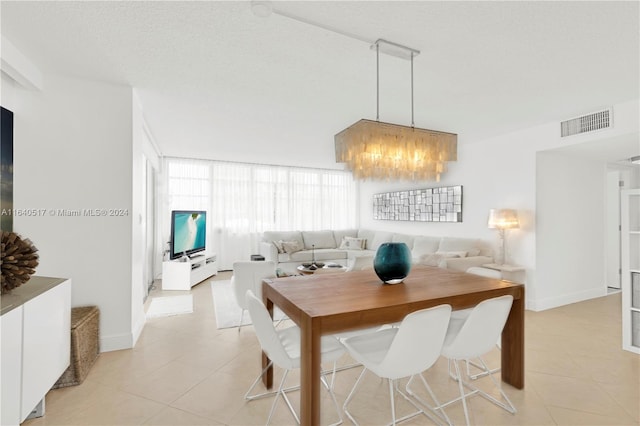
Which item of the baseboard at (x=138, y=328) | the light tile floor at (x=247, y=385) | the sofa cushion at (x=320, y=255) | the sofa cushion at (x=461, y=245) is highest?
the sofa cushion at (x=461, y=245)

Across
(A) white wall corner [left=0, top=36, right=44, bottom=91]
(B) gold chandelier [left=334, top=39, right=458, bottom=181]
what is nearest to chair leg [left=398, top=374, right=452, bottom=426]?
(B) gold chandelier [left=334, top=39, right=458, bottom=181]

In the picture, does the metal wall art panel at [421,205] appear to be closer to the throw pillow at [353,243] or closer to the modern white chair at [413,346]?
the throw pillow at [353,243]

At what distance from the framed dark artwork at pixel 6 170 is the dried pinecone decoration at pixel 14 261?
100cm

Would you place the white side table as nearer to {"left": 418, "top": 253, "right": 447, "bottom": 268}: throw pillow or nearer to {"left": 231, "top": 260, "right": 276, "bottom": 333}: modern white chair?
{"left": 418, "top": 253, "right": 447, "bottom": 268}: throw pillow

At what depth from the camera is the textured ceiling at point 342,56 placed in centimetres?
184

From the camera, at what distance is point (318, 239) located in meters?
7.12

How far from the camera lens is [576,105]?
331 centimetres

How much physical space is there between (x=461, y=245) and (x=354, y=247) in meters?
2.54

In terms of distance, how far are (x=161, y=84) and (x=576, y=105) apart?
4.23 m

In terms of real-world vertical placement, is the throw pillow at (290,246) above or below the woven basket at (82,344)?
above

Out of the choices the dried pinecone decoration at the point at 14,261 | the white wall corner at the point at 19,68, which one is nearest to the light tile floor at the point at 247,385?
the dried pinecone decoration at the point at 14,261

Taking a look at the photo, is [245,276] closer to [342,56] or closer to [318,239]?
[342,56]

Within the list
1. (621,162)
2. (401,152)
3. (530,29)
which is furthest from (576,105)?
(621,162)

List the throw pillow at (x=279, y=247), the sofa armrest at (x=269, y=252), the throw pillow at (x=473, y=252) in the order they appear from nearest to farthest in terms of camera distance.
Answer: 1. the throw pillow at (x=473, y=252)
2. the sofa armrest at (x=269, y=252)
3. the throw pillow at (x=279, y=247)
